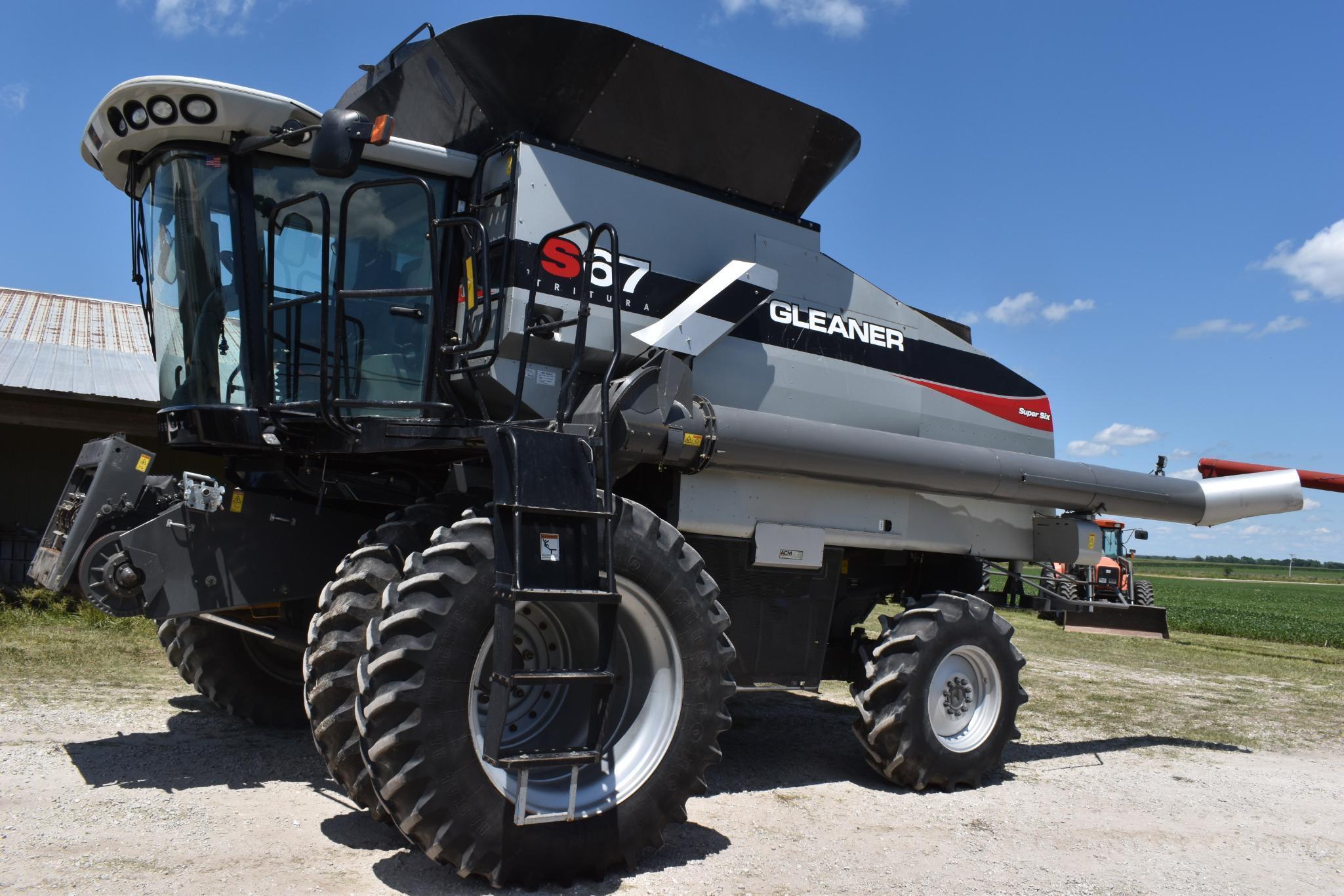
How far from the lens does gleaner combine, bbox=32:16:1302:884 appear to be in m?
4.44

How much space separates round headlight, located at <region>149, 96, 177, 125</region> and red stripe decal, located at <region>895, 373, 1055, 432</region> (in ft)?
15.8

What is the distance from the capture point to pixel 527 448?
452 centimetres

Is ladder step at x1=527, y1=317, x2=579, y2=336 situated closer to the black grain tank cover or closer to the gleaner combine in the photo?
the gleaner combine

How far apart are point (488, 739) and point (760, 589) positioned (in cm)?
273

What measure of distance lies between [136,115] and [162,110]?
195 mm

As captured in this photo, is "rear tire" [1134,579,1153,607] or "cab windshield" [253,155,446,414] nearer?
"cab windshield" [253,155,446,414]

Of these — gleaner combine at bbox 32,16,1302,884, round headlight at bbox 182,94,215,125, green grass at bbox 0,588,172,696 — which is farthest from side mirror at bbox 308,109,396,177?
green grass at bbox 0,588,172,696

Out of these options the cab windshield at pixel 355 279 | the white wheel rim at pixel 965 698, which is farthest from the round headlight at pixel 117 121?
the white wheel rim at pixel 965 698

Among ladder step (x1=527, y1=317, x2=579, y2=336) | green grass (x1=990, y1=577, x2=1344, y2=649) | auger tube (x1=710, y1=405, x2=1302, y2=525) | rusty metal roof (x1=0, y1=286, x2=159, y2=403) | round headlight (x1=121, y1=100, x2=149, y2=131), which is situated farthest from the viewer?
green grass (x1=990, y1=577, x2=1344, y2=649)

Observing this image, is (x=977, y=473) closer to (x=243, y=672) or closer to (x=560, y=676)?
(x=560, y=676)

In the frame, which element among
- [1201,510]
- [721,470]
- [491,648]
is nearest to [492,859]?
[491,648]

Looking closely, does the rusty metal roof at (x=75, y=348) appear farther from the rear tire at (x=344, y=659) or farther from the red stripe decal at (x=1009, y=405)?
the red stripe decal at (x=1009, y=405)

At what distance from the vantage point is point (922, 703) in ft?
21.5

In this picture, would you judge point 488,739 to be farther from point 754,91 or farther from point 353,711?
point 754,91
